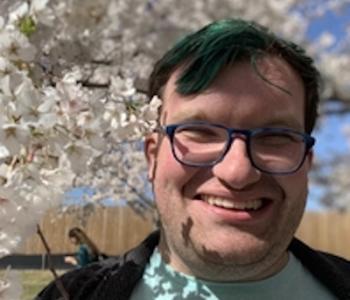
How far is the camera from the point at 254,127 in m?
0.98

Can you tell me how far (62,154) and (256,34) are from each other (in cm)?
Answer: 48

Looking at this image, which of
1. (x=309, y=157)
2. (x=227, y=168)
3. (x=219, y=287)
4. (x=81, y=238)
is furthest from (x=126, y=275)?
(x=81, y=238)

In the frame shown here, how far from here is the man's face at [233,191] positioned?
0.96 meters

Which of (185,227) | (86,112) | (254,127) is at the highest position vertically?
(86,112)

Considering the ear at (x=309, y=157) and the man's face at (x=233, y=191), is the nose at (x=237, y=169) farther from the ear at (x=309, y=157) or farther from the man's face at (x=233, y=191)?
the ear at (x=309, y=157)

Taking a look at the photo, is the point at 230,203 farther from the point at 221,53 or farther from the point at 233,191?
the point at 221,53

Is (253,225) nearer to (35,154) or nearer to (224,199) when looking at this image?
(224,199)

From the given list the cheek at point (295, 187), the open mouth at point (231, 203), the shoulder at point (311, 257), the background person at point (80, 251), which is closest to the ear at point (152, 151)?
the open mouth at point (231, 203)

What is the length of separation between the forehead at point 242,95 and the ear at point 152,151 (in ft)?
0.15

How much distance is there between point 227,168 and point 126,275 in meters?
0.30

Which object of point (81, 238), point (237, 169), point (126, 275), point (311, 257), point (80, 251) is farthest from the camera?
point (81, 238)

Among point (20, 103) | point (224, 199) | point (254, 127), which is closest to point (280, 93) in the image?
point (254, 127)

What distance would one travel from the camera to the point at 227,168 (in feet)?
3.08

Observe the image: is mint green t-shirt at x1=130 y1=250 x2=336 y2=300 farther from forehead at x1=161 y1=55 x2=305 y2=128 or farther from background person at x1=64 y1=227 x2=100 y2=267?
background person at x1=64 y1=227 x2=100 y2=267
